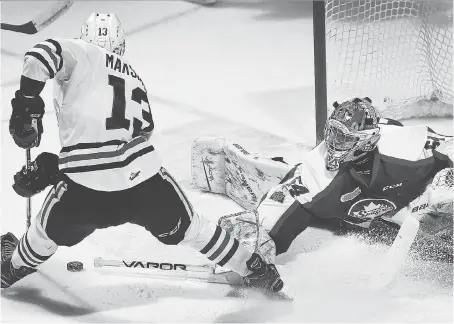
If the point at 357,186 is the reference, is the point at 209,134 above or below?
below

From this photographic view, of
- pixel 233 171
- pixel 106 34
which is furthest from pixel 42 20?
pixel 106 34

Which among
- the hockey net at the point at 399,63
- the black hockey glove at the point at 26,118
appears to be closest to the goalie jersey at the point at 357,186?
the black hockey glove at the point at 26,118

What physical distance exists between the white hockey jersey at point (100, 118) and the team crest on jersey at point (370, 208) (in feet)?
2.45

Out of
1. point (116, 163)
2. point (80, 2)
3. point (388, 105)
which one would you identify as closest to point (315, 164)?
point (116, 163)

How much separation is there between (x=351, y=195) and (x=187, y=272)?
586mm

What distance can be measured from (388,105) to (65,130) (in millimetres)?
2185

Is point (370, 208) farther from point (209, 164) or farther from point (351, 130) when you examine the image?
point (209, 164)

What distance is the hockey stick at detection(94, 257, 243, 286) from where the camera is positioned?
10.8 ft

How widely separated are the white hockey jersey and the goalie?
22.2 inches

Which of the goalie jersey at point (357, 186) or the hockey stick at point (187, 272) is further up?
the goalie jersey at point (357, 186)

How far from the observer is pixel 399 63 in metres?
4.84

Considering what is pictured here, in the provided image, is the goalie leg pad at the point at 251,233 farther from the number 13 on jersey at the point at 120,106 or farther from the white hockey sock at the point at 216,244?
the number 13 on jersey at the point at 120,106

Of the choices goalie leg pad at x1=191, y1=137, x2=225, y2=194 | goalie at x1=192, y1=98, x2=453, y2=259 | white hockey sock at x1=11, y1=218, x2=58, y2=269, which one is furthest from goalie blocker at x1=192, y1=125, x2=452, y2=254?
white hockey sock at x1=11, y1=218, x2=58, y2=269

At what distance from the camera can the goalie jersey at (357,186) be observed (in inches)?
130
